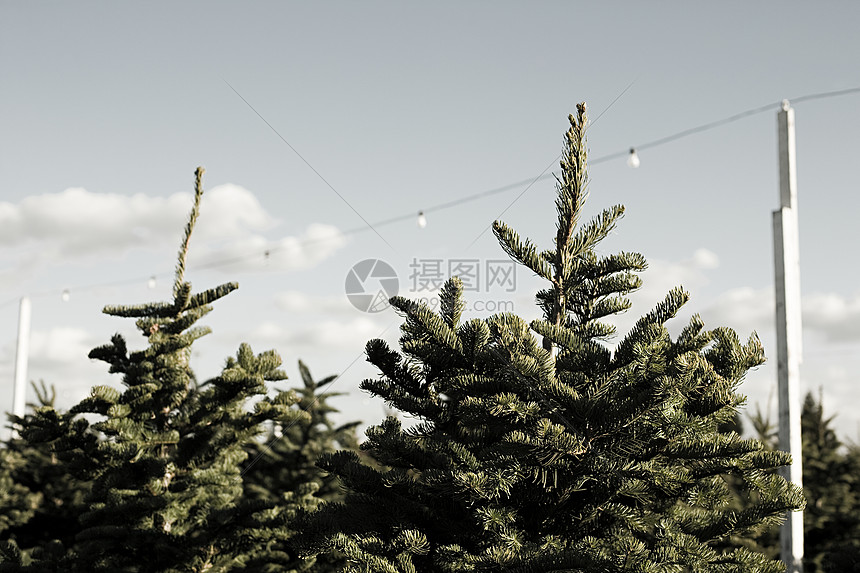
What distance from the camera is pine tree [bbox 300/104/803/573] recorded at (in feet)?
10.3

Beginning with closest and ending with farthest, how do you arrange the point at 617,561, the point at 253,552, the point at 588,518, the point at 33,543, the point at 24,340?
the point at 617,561 < the point at 588,518 < the point at 253,552 < the point at 33,543 < the point at 24,340

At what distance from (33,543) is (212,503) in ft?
15.3

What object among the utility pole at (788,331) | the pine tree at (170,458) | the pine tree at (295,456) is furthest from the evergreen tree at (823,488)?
the pine tree at (170,458)

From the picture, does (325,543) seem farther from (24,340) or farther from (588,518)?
(24,340)

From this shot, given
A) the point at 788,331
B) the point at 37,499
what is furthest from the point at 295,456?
the point at 788,331

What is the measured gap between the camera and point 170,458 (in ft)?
18.8

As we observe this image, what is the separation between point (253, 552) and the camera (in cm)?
562

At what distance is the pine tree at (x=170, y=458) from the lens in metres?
5.50

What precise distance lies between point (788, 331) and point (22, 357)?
603 inches

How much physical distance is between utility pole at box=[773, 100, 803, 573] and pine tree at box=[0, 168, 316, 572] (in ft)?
14.3

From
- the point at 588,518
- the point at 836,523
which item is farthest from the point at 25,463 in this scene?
the point at 836,523

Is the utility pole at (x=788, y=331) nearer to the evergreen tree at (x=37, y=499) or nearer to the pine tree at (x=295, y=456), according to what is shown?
the pine tree at (x=295, y=456)

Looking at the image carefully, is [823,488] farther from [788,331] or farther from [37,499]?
[37,499]

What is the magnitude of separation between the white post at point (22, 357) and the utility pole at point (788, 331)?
13.8m
